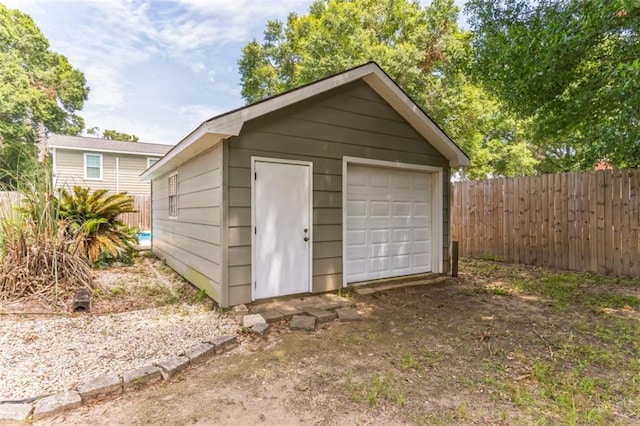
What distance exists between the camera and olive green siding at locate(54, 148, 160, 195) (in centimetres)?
1480

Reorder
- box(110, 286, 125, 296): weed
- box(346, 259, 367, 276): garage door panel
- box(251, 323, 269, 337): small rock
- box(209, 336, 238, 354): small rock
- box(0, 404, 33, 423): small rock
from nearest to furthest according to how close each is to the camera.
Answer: box(0, 404, 33, 423): small rock
box(209, 336, 238, 354): small rock
box(251, 323, 269, 337): small rock
box(110, 286, 125, 296): weed
box(346, 259, 367, 276): garage door panel

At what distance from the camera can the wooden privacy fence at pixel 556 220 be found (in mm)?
5902

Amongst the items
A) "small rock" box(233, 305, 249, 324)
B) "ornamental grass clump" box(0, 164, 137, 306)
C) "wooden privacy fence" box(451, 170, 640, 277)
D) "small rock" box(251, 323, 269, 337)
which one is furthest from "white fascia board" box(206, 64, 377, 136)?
"wooden privacy fence" box(451, 170, 640, 277)

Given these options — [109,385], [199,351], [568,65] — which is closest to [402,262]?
[199,351]

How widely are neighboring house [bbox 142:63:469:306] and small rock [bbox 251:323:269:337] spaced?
0.77m

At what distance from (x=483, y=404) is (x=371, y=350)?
1091 millimetres

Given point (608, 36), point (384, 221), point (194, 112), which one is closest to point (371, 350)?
point (384, 221)

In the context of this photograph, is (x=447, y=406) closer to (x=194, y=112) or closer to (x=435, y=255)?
(x=435, y=255)

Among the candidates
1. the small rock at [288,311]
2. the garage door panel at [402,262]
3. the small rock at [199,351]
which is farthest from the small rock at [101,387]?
the garage door panel at [402,262]

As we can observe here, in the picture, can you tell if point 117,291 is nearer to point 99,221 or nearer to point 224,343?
point 99,221

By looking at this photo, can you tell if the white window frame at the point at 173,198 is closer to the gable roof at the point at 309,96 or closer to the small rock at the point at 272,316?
the gable roof at the point at 309,96

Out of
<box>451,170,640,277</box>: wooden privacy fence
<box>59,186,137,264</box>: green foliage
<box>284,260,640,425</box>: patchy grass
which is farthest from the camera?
<box>59,186,137,264</box>: green foliage

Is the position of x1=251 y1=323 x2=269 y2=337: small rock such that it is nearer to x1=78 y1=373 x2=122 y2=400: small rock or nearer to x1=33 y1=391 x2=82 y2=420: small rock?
x1=78 y1=373 x2=122 y2=400: small rock

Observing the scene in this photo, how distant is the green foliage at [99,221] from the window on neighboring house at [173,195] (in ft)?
4.35
